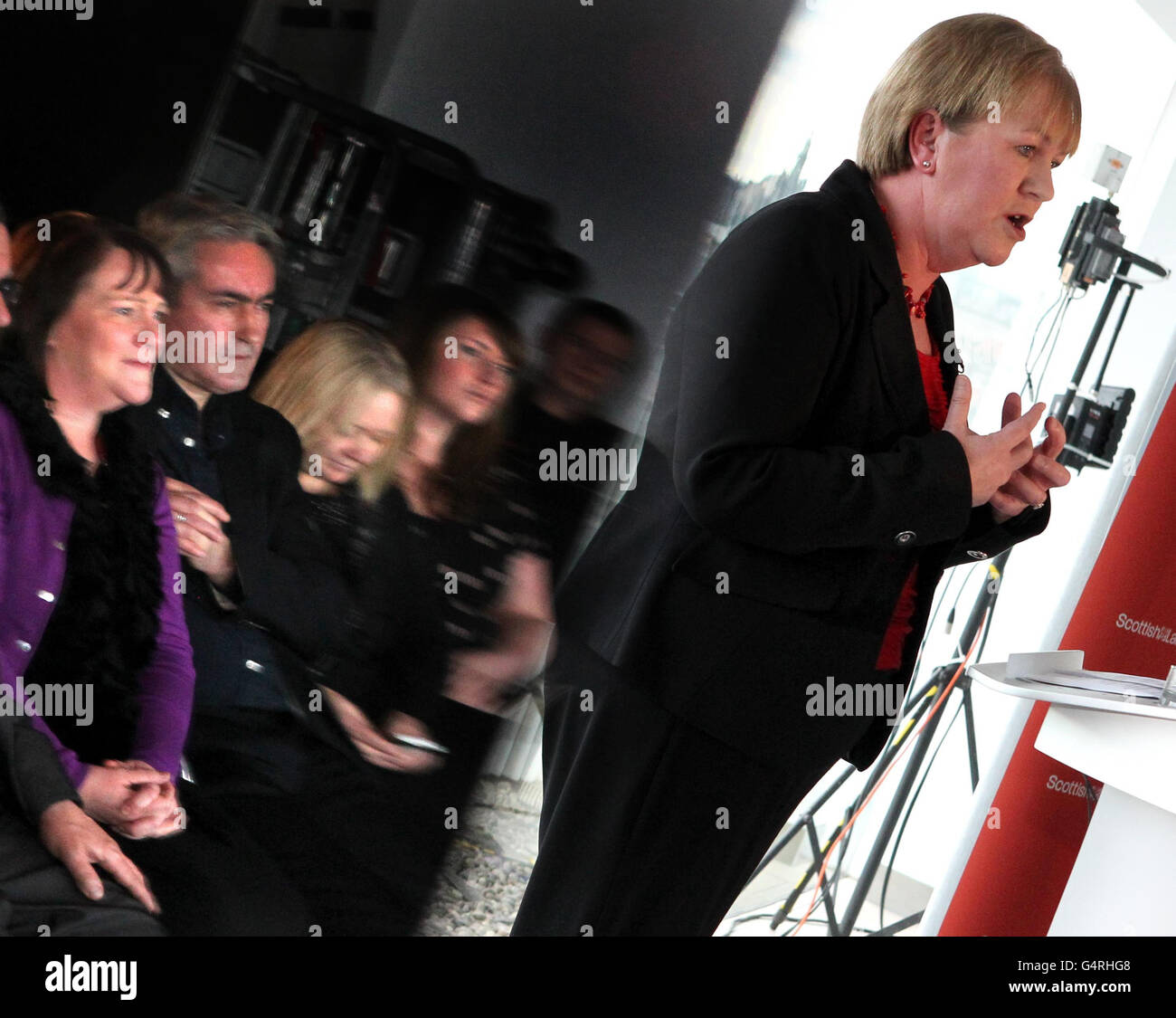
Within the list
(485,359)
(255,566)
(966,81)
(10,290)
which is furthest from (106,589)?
(966,81)

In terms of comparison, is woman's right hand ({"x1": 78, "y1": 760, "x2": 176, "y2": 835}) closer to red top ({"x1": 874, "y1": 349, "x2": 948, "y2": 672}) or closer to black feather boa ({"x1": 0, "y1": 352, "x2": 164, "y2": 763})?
black feather boa ({"x1": 0, "y1": 352, "x2": 164, "y2": 763})

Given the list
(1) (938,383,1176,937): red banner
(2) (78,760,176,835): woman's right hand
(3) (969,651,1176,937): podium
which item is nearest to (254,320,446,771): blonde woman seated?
(2) (78,760,176,835): woman's right hand

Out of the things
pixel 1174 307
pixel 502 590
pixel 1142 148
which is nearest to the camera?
pixel 502 590

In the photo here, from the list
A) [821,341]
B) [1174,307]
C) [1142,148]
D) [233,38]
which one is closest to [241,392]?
[233,38]

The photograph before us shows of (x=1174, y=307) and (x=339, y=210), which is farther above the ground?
(x=1174, y=307)

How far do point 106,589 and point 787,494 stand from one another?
100 cm

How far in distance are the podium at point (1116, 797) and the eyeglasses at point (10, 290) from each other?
143 cm

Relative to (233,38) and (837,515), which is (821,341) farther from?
(233,38)

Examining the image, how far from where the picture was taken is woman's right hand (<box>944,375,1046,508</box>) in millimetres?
1325

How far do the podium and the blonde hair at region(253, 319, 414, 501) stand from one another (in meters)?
0.96

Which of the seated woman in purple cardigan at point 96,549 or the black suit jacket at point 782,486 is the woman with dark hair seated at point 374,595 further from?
the black suit jacket at point 782,486

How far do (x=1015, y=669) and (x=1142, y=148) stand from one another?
6.68 ft

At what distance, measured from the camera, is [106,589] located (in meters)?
1.57

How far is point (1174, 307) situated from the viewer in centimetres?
262
